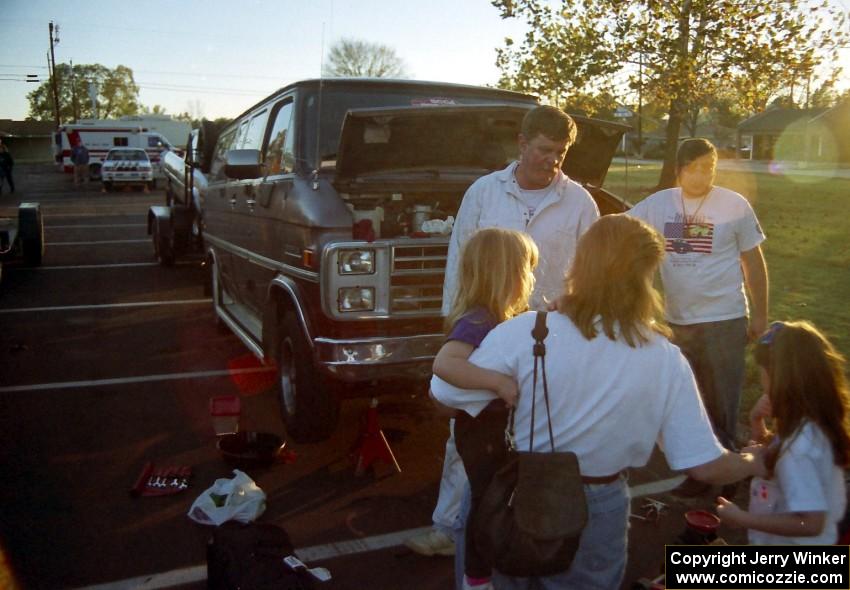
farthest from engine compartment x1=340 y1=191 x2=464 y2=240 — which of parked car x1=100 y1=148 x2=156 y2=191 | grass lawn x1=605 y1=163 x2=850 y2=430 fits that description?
parked car x1=100 y1=148 x2=156 y2=191

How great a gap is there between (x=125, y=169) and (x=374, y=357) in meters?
30.9

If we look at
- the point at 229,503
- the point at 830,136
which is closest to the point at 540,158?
the point at 229,503

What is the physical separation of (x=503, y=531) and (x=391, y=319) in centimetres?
299

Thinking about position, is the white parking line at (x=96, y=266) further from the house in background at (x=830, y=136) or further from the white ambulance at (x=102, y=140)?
the house in background at (x=830, y=136)

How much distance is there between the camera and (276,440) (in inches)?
209

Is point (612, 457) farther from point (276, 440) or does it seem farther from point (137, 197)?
point (137, 197)

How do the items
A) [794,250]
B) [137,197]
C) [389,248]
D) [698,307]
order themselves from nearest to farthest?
[698,307], [389,248], [794,250], [137,197]

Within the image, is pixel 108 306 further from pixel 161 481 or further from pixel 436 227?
pixel 436 227

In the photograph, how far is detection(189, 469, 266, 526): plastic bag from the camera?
4391 millimetres

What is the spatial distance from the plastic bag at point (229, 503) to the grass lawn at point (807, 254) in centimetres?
282

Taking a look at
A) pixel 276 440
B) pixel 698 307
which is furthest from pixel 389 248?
pixel 698 307

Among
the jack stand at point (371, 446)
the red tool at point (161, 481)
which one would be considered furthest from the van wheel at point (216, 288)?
the jack stand at point (371, 446)

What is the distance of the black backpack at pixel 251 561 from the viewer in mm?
3420

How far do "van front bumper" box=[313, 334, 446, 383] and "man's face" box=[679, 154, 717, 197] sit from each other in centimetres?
176
